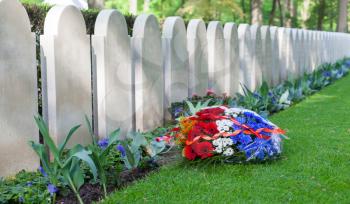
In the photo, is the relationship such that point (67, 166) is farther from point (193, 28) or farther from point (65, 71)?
point (193, 28)

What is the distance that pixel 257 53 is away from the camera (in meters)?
8.39

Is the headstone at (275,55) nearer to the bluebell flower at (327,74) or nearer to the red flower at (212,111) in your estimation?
the bluebell flower at (327,74)

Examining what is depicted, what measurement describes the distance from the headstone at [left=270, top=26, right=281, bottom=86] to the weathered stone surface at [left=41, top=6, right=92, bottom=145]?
5794 mm

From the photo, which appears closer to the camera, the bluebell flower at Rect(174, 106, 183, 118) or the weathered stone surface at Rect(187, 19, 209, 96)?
the bluebell flower at Rect(174, 106, 183, 118)

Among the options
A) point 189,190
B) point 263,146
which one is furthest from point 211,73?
point 189,190

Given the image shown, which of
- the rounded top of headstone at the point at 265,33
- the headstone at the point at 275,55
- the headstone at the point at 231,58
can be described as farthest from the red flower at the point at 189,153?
the headstone at the point at 275,55

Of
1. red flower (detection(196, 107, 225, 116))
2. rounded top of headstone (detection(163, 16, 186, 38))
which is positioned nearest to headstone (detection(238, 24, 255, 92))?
rounded top of headstone (detection(163, 16, 186, 38))

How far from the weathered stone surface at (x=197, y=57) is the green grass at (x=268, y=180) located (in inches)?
73.8

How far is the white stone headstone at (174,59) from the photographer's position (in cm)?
567

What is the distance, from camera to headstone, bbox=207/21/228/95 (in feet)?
22.4

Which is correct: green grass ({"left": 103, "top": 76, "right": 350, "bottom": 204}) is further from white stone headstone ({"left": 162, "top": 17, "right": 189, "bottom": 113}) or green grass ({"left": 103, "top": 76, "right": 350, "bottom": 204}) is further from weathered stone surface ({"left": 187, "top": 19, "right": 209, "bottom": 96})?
weathered stone surface ({"left": 187, "top": 19, "right": 209, "bottom": 96})

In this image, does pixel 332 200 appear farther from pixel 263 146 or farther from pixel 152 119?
pixel 152 119

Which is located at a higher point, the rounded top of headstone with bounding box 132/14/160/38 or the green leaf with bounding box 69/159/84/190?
the rounded top of headstone with bounding box 132/14/160/38

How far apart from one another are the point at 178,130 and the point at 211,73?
2.98m
